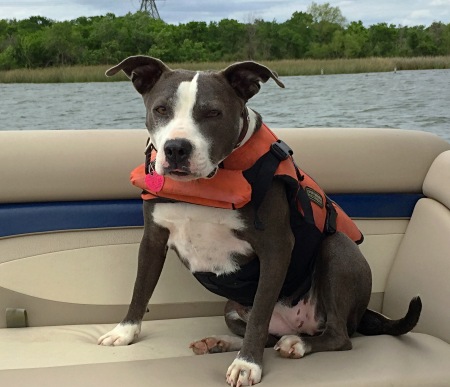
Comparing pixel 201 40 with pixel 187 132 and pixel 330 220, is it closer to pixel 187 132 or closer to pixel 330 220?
pixel 330 220

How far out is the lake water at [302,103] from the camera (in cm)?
291

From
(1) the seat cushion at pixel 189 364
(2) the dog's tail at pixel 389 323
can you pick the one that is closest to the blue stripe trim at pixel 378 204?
(2) the dog's tail at pixel 389 323

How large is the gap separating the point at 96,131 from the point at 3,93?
794 mm

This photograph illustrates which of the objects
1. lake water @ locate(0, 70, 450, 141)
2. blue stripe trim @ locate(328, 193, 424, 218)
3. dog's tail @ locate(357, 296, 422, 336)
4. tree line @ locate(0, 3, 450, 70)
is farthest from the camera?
tree line @ locate(0, 3, 450, 70)

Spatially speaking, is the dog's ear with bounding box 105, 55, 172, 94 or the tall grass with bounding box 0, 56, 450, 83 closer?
the dog's ear with bounding box 105, 55, 172, 94

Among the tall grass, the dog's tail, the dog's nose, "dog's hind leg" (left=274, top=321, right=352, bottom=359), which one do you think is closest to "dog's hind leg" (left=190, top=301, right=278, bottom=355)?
"dog's hind leg" (left=274, top=321, right=352, bottom=359)

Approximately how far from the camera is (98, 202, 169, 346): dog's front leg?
2189mm

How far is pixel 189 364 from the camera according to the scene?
1932 millimetres

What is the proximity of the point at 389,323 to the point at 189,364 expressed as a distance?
66 centimetres

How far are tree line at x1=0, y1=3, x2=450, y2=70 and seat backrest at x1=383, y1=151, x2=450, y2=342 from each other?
0.85 metres

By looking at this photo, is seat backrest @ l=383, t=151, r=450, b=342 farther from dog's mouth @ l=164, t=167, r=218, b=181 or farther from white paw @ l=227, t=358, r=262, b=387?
dog's mouth @ l=164, t=167, r=218, b=181

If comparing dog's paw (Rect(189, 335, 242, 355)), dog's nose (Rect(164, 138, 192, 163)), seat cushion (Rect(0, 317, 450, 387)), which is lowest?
dog's paw (Rect(189, 335, 242, 355))

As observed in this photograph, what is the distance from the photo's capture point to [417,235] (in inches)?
98.1

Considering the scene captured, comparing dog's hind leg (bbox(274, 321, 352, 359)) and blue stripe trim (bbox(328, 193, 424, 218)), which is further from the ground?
blue stripe trim (bbox(328, 193, 424, 218))
